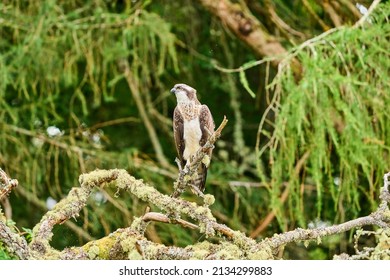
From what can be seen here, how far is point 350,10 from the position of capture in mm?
4629

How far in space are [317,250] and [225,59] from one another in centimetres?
140

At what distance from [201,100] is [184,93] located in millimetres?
2114

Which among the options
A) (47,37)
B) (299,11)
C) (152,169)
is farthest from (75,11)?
(299,11)

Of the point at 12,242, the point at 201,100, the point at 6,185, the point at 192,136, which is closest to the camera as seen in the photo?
the point at 12,242

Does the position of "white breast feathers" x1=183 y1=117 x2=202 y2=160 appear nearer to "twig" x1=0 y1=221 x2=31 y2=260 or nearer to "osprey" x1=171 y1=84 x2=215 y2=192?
"osprey" x1=171 y1=84 x2=215 y2=192

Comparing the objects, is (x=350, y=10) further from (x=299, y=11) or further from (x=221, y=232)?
Answer: (x=221, y=232)

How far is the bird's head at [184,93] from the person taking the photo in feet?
10.4

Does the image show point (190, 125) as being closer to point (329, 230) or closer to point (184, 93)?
point (184, 93)

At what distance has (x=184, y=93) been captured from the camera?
322 cm

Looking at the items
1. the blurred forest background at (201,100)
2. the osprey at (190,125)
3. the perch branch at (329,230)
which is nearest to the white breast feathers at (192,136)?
the osprey at (190,125)

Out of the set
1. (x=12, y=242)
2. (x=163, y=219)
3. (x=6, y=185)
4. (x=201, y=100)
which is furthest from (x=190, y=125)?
(x=201, y=100)

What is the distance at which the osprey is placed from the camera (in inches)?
123

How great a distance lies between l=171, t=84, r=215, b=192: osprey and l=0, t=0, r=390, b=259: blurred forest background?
50cm

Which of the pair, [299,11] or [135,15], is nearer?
[135,15]
